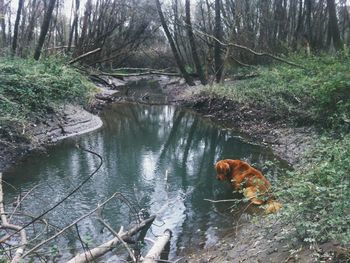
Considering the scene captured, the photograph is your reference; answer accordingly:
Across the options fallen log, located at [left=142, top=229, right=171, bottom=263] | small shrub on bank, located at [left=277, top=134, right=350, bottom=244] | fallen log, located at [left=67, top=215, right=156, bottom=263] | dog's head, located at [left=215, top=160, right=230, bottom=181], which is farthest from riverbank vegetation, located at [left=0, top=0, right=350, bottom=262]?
fallen log, located at [left=67, top=215, right=156, bottom=263]

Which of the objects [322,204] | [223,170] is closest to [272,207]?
[322,204]

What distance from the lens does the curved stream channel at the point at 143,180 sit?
6.91 meters

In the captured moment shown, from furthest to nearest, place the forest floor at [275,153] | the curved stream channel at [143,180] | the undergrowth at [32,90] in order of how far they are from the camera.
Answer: the undergrowth at [32,90] → the curved stream channel at [143,180] → the forest floor at [275,153]

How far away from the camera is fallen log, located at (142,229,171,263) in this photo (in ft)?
16.8

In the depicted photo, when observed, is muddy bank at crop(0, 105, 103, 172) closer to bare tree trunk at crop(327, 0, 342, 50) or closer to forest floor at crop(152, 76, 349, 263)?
forest floor at crop(152, 76, 349, 263)

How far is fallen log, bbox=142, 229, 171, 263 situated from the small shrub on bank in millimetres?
1643

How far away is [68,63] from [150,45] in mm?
20984

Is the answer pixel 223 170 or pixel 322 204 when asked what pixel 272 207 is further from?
pixel 223 170

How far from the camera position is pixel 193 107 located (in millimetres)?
20188

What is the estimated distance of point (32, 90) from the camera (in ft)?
41.7

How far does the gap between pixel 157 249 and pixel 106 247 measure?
721 mm

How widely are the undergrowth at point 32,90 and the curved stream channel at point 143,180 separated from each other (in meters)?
1.23

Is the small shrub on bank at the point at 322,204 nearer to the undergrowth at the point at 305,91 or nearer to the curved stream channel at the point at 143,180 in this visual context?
the curved stream channel at the point at 143,180

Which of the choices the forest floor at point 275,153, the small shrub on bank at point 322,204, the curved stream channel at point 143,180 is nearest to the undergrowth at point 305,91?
the forest floor at point 275,153
